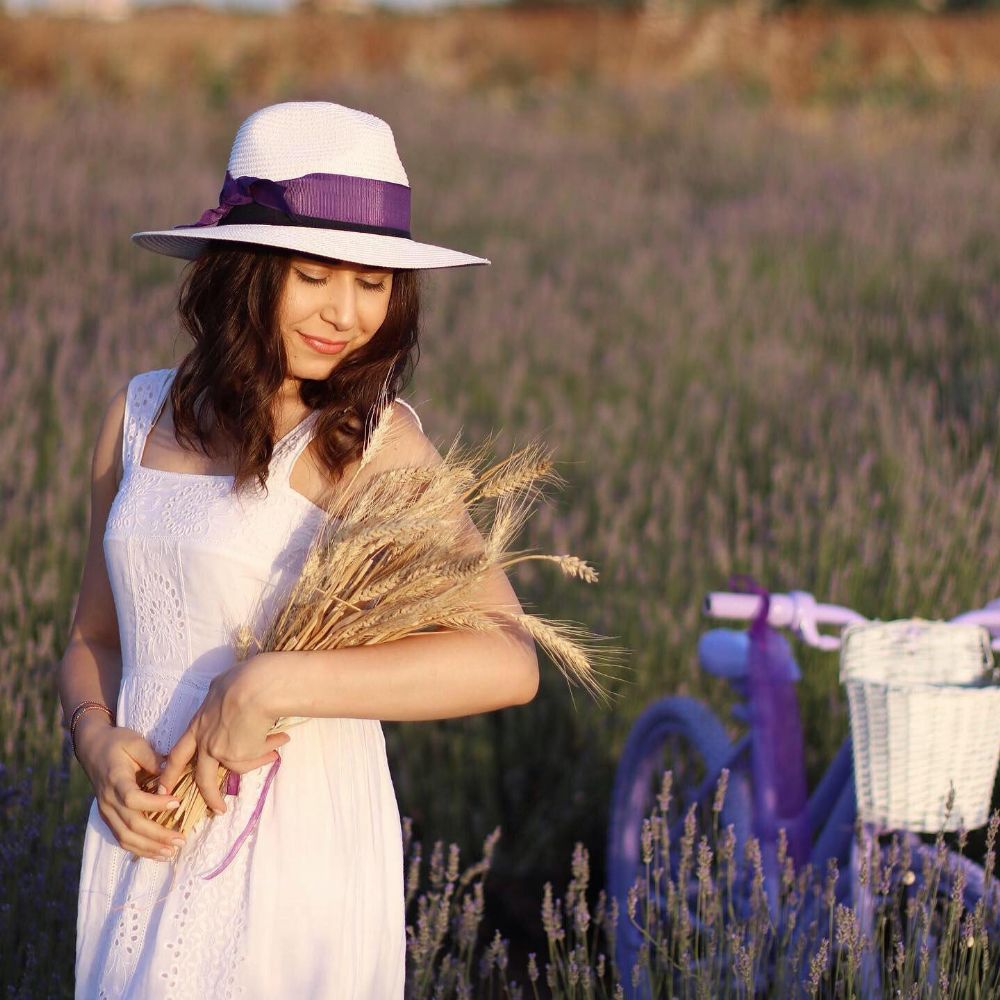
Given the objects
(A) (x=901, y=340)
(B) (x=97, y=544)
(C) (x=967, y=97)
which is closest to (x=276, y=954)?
(B) (x=97, y=544)

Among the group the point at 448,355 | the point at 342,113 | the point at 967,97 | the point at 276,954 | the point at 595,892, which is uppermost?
the point at 967,97

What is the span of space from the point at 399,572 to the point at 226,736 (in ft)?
0.92

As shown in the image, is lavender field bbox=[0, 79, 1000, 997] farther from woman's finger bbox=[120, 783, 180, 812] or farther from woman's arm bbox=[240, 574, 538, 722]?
woman's arm bbox=[240, 574, 538, 722]

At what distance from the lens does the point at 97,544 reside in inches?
81.4

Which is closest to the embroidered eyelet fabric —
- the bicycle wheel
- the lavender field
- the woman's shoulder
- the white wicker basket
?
the woman's shoulder

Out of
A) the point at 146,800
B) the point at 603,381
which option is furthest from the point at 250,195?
the point at 603,381

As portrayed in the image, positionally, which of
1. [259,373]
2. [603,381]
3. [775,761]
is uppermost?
[603,381]

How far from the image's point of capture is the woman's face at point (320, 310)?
6.25ft

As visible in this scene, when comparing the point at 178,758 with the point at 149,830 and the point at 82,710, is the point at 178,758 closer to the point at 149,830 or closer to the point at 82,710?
the point at 149,830

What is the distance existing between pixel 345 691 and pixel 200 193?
6.35m

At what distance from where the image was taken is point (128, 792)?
1.74 metres

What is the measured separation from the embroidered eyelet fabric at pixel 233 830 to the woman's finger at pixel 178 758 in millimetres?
94

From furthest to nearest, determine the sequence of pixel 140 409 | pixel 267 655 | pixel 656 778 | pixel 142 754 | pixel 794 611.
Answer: pixel 656 778, pixel 794 611, pixel 140 409, pixel 142 754, pixel 267 655

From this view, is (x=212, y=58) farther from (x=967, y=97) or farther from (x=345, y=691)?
(x=345, y=691)
